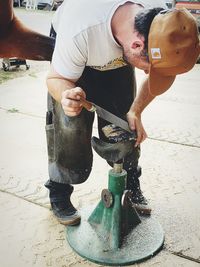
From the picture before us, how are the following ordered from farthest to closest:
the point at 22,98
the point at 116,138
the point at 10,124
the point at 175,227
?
the point at 22,98, the point at 10,124, the point at 175,227, the point at 116,138

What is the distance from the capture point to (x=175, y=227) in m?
2.45

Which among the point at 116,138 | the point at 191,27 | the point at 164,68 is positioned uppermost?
the point at 191,27

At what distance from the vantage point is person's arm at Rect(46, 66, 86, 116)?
5.54ft

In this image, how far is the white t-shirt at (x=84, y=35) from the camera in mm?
1804

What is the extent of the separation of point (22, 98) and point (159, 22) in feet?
12.3

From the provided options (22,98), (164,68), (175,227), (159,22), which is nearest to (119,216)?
(175,227)

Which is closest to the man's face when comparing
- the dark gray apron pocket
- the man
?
the man

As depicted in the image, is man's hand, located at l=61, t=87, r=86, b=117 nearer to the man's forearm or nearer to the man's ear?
the man's ear

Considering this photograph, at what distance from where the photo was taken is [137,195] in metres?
2.60

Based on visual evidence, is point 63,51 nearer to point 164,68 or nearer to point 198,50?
point 164,68

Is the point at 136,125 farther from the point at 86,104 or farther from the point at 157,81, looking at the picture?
the point at 86,104

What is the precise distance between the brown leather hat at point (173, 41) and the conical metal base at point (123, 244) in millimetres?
1126

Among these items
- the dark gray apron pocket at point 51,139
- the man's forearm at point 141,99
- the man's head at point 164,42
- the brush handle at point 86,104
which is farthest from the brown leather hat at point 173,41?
the dark gray apron pocket at point 51,139

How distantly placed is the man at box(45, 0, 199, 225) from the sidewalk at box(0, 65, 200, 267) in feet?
0.70
